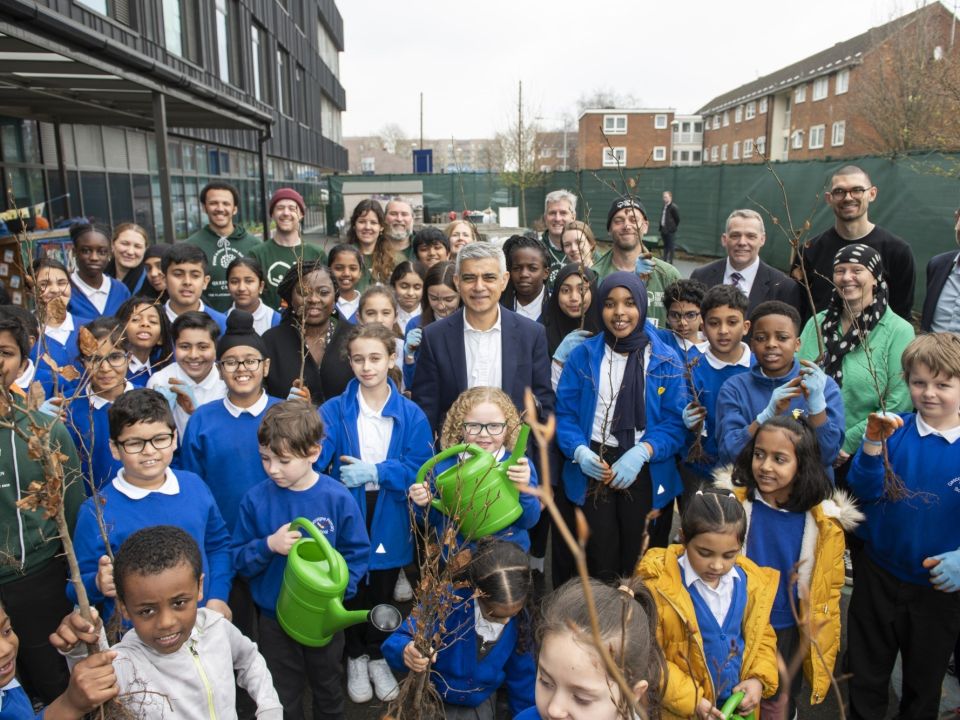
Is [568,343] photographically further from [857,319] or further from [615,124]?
[615,124]

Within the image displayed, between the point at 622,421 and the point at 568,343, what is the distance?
0.59 m

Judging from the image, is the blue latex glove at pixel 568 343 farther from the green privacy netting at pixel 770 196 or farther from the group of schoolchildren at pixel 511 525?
the green privacy netting at pixel 770 196

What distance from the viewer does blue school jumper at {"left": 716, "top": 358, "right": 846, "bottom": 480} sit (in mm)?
3098

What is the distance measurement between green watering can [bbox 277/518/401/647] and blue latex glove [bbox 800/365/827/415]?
1.94 meters

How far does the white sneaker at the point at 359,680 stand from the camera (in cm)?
331

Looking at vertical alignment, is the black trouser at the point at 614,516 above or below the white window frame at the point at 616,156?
below

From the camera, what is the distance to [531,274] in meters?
4.50

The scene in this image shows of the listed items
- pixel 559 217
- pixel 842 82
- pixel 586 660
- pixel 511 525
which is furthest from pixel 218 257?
pixel 842 82

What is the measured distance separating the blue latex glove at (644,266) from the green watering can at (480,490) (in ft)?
7.34

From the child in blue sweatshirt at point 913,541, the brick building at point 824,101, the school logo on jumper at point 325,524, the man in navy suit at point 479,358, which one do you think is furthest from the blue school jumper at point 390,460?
the brick building at point 824,101

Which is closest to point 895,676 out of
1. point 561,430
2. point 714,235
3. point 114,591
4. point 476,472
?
point 561,430

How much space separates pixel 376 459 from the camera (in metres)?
3.43

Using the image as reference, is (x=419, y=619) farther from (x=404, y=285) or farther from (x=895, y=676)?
(x=404, y=285)

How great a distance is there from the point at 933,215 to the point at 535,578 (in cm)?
952
